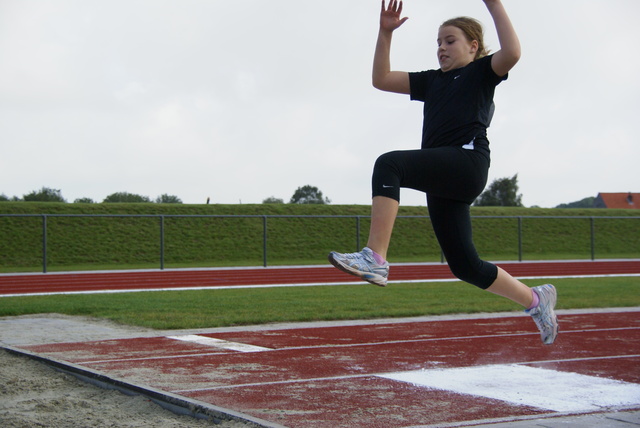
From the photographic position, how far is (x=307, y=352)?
7.96 metres

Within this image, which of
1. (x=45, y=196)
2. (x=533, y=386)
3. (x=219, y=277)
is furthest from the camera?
(x=45, y=196)

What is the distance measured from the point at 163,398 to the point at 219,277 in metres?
15.1

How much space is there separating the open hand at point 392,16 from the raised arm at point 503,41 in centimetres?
50

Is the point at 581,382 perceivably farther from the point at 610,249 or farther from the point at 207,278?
the point at 610,249

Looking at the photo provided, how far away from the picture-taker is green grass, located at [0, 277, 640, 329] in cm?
1111

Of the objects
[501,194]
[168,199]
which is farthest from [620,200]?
[168,199]

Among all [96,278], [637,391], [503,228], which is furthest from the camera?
[503,228]

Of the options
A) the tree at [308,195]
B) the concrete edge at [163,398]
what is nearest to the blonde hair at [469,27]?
the concrete edge at [163,398]

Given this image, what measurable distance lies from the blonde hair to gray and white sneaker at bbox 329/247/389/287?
1.31 metres

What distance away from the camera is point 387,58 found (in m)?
4.47

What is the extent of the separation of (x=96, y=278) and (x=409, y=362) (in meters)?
14.2

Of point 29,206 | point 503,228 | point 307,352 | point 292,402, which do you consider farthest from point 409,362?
point 503,228

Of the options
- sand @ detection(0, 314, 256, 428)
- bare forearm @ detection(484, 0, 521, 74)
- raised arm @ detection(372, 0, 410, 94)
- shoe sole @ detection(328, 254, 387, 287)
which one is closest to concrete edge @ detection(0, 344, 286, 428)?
sand @ detection(0, 314, 256, 428)

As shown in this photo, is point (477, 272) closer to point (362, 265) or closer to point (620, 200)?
point (362, 265)
